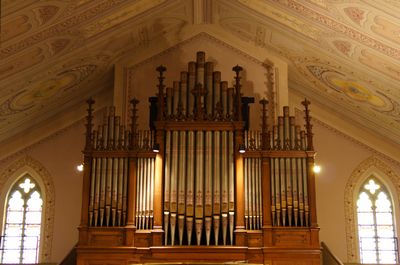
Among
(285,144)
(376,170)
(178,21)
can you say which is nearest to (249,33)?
(178,21)

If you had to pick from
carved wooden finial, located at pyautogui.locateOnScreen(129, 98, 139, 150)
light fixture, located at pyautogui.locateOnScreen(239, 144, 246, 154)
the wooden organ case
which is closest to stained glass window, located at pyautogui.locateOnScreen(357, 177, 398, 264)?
the wooden organ case

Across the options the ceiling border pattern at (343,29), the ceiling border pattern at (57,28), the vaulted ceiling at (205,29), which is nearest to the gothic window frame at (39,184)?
the vaulted ceiling at (205,29)

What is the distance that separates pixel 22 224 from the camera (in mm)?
15023

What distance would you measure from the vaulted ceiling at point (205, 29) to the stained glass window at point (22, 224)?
4.19 feet

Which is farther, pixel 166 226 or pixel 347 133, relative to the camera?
pixel 347 133

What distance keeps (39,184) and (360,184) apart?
23.3 ft

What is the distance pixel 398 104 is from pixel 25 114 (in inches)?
298

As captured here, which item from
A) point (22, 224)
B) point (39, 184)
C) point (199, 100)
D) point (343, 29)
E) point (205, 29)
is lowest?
point (22, 224)

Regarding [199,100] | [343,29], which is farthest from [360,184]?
[343,29]

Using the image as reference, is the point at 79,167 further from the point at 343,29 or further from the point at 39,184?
the point at 343,29

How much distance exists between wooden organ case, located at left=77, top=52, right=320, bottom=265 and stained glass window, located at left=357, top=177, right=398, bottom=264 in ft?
9.78

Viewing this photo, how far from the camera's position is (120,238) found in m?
12.4

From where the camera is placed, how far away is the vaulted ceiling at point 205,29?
36.3 ft

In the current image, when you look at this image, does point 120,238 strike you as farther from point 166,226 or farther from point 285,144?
point 285,144
